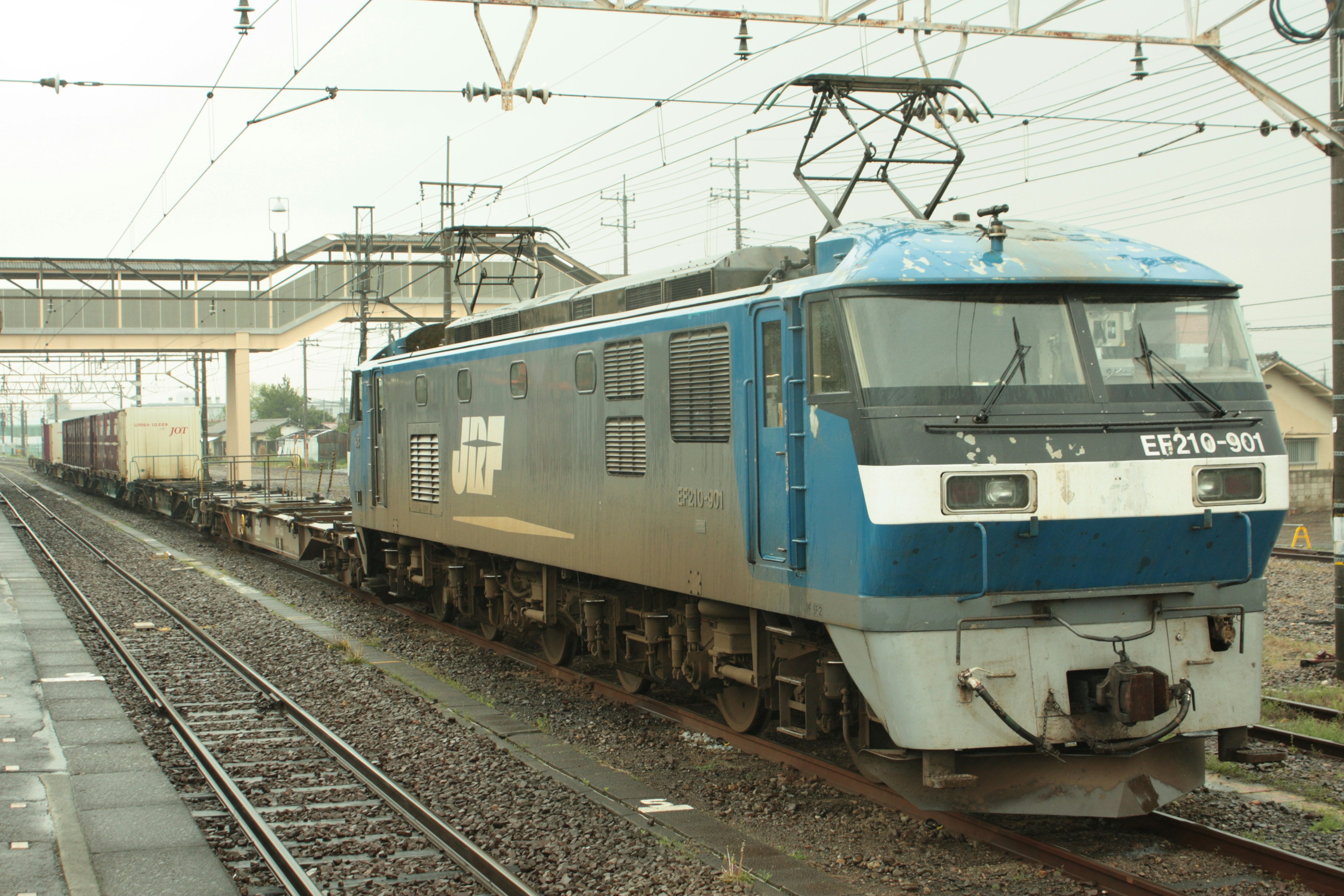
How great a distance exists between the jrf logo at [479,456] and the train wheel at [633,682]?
2.24m

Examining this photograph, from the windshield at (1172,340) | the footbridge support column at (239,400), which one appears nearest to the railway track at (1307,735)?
the windshield at (1172,340)

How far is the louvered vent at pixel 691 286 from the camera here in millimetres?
8312

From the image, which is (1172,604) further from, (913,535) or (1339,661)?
(1339,661)

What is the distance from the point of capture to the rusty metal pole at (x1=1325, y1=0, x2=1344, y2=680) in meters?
10.9

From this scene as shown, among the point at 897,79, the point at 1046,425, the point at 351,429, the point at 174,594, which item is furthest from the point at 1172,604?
the point at 174,594

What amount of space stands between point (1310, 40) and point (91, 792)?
1136 centimetres

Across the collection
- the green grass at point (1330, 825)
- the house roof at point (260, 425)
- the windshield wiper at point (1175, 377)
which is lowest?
the green grass at point (1330, 825)

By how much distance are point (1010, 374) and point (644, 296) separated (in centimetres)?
345

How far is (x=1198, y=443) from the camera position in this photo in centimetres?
659

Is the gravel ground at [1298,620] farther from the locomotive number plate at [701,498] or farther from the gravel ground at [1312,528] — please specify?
the locomotive number plate at [701,498]

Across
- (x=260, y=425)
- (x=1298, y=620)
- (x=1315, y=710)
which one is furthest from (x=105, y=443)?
(x=260, y=425)

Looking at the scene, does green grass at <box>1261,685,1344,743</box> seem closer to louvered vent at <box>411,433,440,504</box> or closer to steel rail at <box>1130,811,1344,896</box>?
steel rail at <box>1130,811,1344,896</box>

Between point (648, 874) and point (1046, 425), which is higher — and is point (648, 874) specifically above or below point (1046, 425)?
below

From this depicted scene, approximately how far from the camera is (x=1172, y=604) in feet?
21.9
